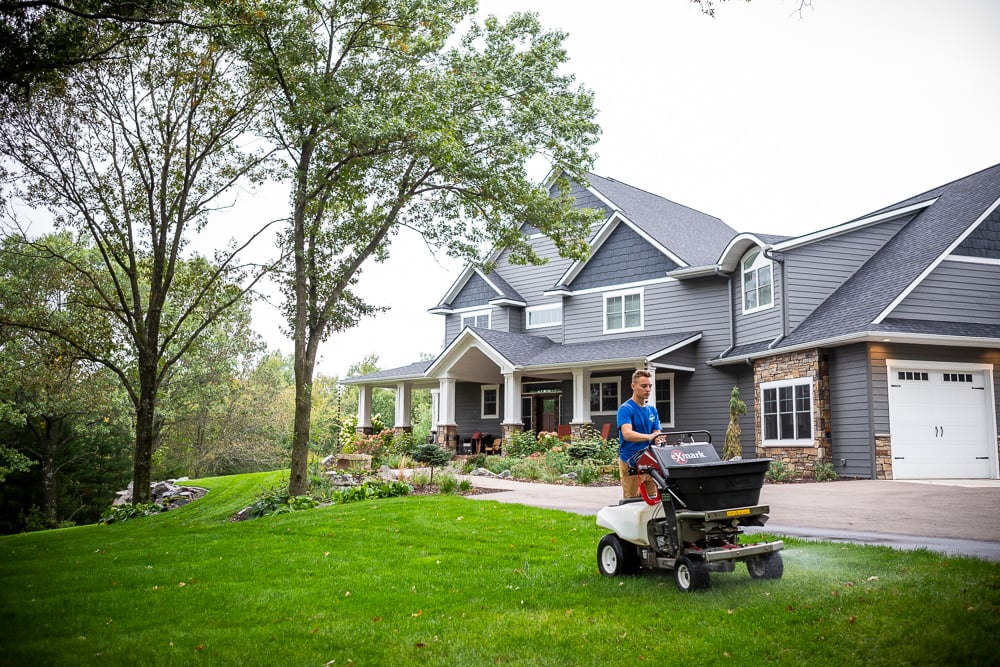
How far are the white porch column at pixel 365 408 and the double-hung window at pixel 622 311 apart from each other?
9.88m

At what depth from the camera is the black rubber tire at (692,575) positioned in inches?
209

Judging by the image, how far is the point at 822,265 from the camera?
17.6 m

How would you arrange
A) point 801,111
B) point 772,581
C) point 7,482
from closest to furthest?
point 772,581
point 801,111
point 7,482

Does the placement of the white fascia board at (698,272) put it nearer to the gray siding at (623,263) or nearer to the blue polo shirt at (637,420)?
the gray siding at (623,263)

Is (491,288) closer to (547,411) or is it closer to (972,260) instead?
(547,411)

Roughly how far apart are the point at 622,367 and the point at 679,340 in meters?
1.74

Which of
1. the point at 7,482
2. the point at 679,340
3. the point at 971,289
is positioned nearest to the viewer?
the point at 971,289

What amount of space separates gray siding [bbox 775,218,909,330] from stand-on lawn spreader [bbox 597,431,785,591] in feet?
42.3

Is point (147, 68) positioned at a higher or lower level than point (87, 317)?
higher

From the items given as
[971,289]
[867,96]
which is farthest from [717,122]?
[971,289]

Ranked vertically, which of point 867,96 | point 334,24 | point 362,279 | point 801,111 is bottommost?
point 362,279

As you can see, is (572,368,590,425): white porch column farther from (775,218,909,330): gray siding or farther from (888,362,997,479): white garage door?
(888,362,997,479): white garage door

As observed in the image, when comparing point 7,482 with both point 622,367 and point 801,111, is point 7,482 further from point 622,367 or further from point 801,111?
point 801,111

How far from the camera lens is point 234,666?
4.40 m
